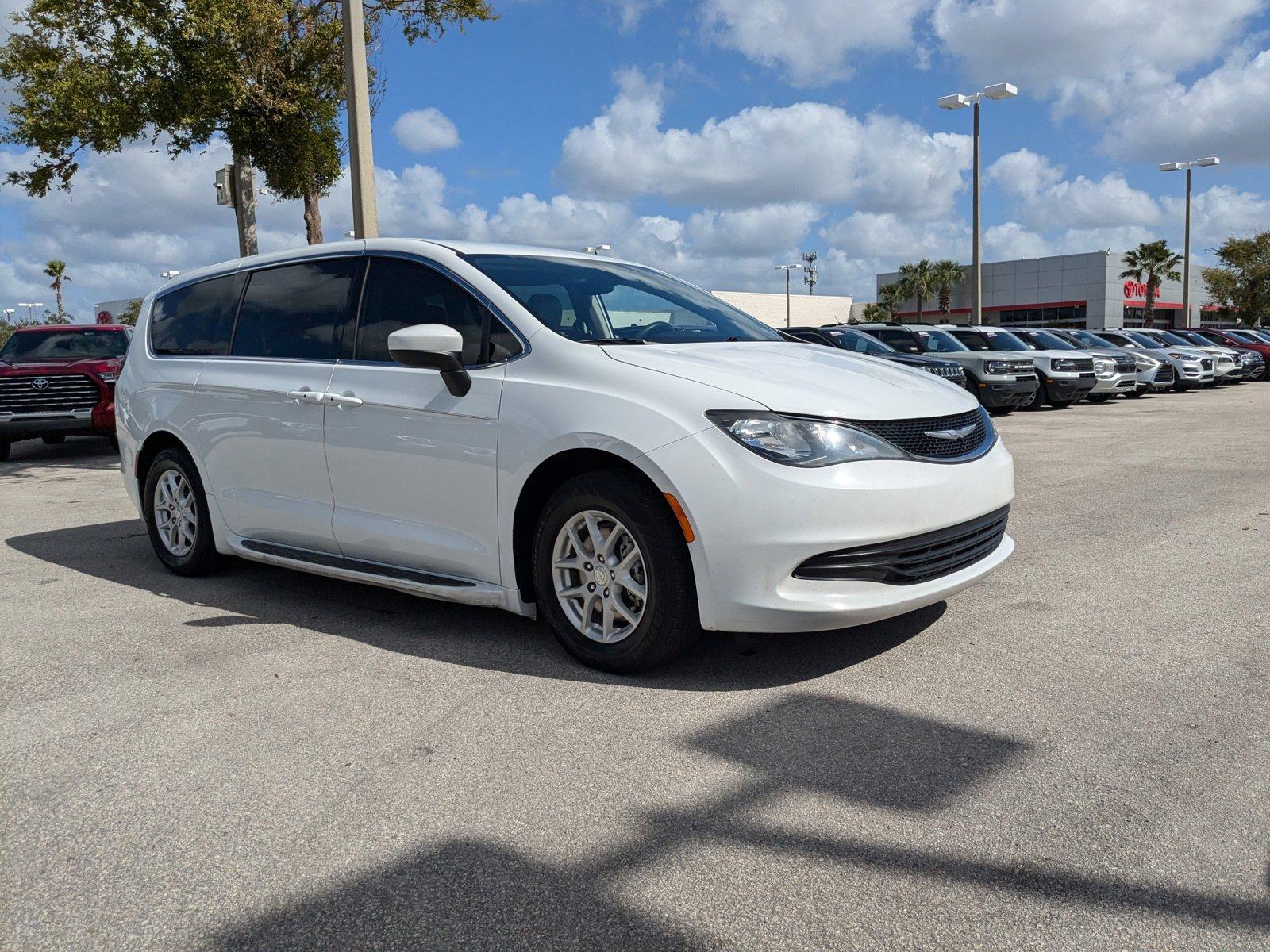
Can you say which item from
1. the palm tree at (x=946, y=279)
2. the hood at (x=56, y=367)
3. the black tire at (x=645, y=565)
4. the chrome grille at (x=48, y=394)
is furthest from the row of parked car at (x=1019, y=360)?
the palm tree at (x=946, y=279)

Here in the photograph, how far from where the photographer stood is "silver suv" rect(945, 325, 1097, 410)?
18734 millimetres

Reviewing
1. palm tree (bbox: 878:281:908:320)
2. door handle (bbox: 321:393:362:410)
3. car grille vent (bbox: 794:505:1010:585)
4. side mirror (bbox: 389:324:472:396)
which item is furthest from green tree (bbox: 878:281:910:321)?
side mirror (bbox: 389:324:472:396)

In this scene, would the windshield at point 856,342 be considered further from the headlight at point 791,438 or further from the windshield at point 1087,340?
the headlight at point 791,438

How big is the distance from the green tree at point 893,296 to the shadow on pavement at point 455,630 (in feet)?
231


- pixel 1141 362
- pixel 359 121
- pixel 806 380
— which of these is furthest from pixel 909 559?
pixel 1141 362

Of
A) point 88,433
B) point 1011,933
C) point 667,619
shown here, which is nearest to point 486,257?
point 667,619

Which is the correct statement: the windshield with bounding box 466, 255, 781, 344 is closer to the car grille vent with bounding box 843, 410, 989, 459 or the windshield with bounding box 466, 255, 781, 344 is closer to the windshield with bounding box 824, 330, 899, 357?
the car grille vent with bounding box 843, 410, 989, 459

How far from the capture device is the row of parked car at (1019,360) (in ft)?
55.5

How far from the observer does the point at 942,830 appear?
271 cm

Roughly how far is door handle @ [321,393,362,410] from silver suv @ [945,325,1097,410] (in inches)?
612

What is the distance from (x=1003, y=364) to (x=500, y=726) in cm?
1542

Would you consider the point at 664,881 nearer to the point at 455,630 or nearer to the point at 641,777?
the point at 641,777

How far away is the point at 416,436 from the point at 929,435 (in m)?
2.05

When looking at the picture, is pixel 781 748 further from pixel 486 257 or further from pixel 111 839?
pixel 486 257
